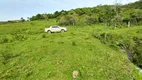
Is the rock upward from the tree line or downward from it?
downward

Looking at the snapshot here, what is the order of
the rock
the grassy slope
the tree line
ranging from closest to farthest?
1. the rock
2. the grassy slope
3. the tree line

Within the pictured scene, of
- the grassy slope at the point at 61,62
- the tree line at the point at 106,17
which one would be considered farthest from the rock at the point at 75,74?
the tree line at the point at 106,17

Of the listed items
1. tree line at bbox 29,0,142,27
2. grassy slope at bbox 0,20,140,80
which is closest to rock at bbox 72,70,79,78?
grassy slope at bbox 0,20,140,80

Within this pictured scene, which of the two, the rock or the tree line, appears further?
the tree line

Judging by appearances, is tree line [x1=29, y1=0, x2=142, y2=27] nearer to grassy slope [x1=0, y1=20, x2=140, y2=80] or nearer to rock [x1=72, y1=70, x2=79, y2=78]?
grassy slope [x1=0, y1=20, x2=140, y2=80]

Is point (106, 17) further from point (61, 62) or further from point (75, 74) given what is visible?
point (75, 74)

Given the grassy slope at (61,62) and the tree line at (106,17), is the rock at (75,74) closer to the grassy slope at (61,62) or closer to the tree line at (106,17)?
the grassy slope at (61,62)

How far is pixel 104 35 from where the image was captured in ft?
91.2

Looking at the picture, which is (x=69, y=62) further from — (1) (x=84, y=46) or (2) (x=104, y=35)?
(2) (x=104, y=35)

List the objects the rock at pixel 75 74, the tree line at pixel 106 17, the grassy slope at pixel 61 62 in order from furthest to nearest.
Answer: the tree line at pixel 106 17 → the grassy slope at pixel 61 62 → the rock at pixel 75 74

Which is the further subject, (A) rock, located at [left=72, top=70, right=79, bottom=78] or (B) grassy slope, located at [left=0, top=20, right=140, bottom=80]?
(B) grassy slope, located at [left=0, top=20, right=140, bottom=80]

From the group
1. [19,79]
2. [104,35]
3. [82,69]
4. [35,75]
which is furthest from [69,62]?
[104,35]

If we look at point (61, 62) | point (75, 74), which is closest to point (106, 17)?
point (61, 62)

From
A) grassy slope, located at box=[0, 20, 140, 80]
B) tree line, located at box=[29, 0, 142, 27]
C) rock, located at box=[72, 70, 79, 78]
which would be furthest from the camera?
tree line, located at box=[29, 0, 142, 27]
